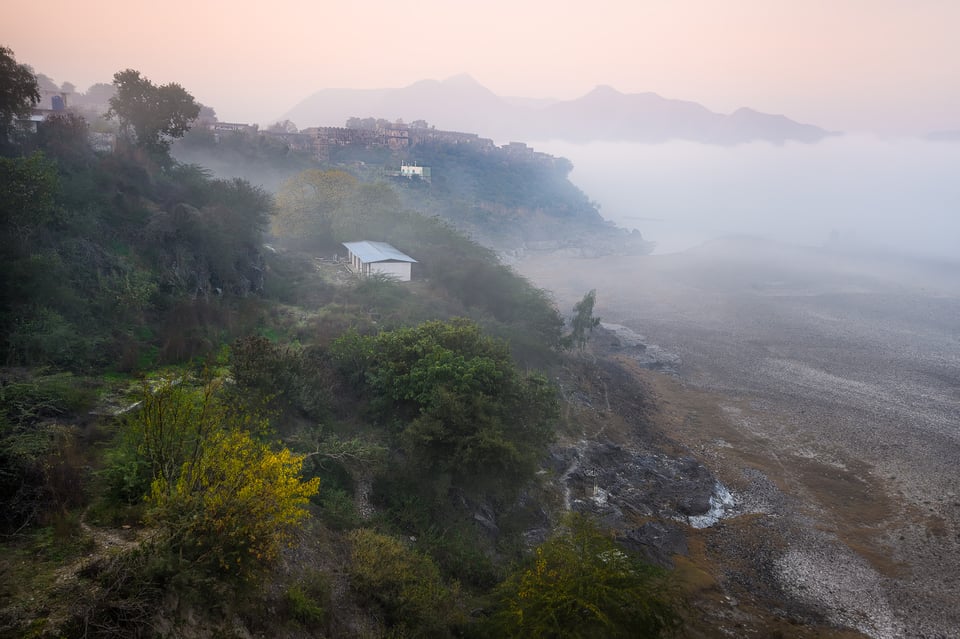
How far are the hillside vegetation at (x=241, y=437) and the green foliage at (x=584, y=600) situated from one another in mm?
50

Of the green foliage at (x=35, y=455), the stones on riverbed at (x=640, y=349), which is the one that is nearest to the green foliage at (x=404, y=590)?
the green foliage at (x=35, y=455)

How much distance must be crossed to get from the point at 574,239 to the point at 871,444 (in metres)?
76.7

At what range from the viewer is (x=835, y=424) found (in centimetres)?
2962

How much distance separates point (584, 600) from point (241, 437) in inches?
264

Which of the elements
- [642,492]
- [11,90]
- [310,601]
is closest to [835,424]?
[642,492]

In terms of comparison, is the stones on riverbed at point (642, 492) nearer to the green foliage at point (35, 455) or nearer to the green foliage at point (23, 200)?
the green foliage at point (35, 455)

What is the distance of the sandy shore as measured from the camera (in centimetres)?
1739

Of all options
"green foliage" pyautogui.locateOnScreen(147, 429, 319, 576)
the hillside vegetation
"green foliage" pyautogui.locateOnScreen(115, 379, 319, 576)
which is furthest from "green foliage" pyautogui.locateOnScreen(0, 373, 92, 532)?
"green foliage" pyautogui.locateOnScreen(147, 429, 319, 576)

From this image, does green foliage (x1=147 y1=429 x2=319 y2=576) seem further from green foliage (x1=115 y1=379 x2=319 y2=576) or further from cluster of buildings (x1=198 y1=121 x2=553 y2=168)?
cluster of buildings (x1=198 y1=121 x2=553 y2=168)

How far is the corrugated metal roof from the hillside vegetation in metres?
3.51

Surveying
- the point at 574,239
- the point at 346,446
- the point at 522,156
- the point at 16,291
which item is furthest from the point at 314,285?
the point at 522,156

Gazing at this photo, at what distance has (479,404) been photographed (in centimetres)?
1691

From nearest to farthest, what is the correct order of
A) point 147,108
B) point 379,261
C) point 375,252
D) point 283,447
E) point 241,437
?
point 241,437 → point 283,447 → point 147,108 → point 379,261 → point 375,252

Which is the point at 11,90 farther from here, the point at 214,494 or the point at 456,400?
the point at 214,494
